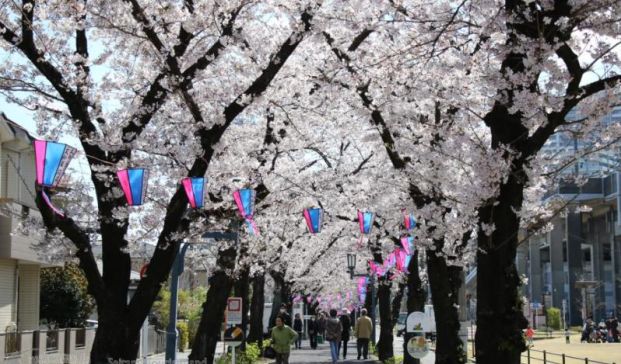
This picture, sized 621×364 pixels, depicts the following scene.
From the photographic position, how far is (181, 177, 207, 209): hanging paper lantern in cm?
1174

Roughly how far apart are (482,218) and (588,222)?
77892 mm

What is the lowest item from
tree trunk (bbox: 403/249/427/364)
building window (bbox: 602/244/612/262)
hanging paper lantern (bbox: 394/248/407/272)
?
tree trunk (bbox: 403/249/427/364)

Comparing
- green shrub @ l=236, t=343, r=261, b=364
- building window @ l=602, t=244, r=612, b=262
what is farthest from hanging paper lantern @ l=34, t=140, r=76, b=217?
building window @ l=602, t=244, r=612, b=262

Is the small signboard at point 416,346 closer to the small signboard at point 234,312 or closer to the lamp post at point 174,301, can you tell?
the small signboard at point 234,312

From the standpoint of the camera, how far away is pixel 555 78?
9625 millimetres

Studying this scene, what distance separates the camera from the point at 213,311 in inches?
731

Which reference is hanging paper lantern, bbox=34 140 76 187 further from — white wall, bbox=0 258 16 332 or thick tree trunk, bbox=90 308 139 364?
white wall, bbox=0 258 16 332

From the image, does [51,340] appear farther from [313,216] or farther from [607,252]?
[607,252]

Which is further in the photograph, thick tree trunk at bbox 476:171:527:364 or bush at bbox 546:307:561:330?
bush at bbox 546:307:561:330

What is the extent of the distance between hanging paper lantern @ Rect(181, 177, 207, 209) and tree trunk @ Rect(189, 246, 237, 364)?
21.4 feet

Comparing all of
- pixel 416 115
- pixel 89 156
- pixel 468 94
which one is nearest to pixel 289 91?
pixel 416 115

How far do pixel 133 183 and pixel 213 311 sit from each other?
7656mm

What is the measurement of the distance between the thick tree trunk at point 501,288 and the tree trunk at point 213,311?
30.6ft

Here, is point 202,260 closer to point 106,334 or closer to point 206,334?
point 206,334
